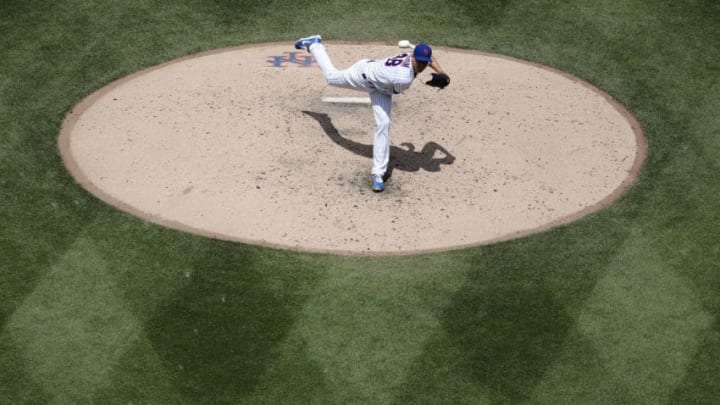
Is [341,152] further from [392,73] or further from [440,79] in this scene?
[440,79]

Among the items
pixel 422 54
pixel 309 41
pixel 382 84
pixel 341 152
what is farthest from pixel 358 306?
pixel 309 41

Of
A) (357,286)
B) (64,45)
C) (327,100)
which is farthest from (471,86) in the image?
(64,45)

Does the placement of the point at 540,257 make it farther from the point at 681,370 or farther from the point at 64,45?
the point at 64,45

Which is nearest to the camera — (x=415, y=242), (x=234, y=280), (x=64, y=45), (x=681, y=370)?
(x=681, y=370)

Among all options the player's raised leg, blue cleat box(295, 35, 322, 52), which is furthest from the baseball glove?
blue cleat box(295, 35, 322, 52)

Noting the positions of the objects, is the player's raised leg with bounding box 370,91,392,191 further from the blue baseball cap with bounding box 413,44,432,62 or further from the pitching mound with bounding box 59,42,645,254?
the blue baseball cap with bounding box 413,44,432,62

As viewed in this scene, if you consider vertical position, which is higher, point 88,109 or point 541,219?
point 541,219
